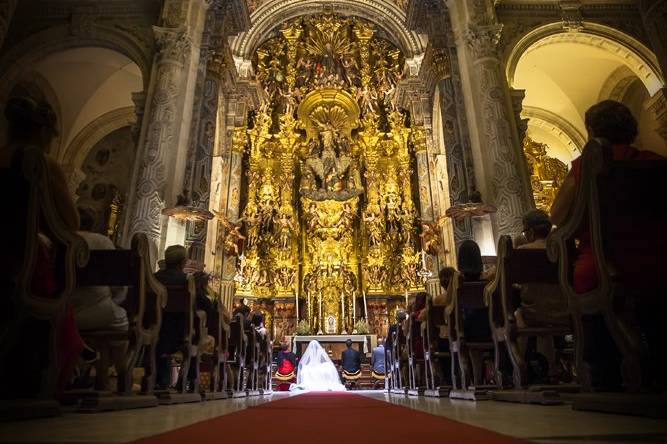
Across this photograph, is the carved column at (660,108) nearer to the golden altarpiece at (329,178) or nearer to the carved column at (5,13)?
the golden altarpiece at (329,178)

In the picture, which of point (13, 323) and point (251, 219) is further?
point (251, 219)

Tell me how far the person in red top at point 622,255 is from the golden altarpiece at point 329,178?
32.8 ft

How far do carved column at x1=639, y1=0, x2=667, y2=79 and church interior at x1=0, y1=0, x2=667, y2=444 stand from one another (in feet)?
0.08

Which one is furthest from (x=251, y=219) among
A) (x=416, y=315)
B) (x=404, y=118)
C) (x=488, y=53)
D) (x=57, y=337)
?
(x=57, y=337)

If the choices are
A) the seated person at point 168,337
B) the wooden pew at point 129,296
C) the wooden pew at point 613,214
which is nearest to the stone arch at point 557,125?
the seated person at point 168,337

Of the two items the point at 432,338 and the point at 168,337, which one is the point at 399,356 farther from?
the point at 168,337

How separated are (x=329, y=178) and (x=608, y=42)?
7948 mm

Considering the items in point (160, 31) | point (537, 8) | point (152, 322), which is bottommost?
point (152, 322)

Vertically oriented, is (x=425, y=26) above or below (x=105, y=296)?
above

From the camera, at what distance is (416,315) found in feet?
16.0

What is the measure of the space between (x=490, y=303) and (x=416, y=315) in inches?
67.0

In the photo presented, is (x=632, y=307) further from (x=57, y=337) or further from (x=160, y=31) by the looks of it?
(x=160, y=31)

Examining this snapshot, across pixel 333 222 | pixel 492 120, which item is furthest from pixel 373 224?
pixel 492 120

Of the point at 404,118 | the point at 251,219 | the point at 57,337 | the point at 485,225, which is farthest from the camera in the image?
the point at 404,118
